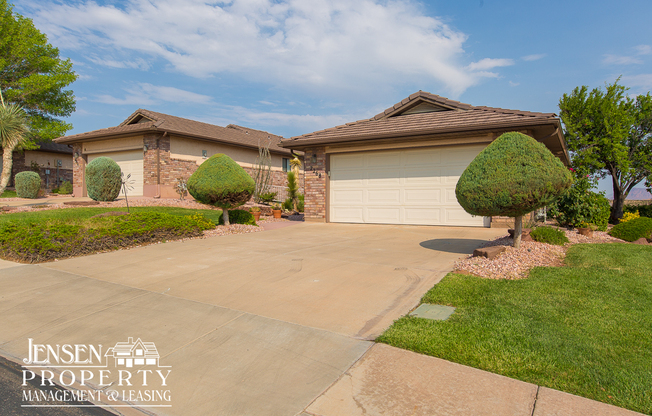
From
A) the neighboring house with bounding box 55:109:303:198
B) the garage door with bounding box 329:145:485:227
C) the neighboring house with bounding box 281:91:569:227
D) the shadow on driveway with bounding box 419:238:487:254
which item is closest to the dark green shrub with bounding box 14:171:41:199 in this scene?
→ the neighboring house with bounding box 55:109:303:198

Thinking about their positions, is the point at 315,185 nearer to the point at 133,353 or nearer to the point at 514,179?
the point at 514,179

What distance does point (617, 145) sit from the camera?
22.7 m

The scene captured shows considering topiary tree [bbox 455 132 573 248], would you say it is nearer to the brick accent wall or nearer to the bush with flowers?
the bush with flowers

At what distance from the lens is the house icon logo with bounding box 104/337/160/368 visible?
337 cm

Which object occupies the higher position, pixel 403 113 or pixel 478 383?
pixel 403 113

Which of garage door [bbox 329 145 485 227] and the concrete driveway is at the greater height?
garage door [bbox 329 145 485 227]

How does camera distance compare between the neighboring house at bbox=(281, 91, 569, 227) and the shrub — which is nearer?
the shrub

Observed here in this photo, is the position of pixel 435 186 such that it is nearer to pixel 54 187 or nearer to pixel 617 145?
pixel 617 145

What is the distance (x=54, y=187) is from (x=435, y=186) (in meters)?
28.5

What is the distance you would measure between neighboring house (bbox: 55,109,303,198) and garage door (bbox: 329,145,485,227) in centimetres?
840

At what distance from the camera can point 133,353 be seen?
3518 millimetres

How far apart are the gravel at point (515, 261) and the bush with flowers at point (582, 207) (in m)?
3.97

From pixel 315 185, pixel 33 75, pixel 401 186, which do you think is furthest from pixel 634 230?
pixel 33 75

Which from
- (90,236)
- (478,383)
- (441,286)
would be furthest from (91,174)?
(478,383)
